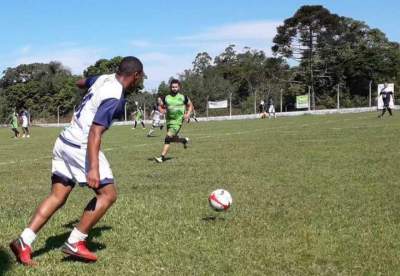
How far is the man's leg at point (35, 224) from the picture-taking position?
17.1 feet

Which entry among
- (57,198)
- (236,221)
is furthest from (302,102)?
(57,198)

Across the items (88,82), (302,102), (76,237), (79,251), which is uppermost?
(88,82)

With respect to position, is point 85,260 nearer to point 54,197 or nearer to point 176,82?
point 54,197

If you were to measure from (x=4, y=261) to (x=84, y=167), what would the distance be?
1.12 metres

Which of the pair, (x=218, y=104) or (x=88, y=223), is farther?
(x=218, y=104)

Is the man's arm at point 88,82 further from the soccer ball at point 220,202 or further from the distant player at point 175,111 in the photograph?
the distant player at point 175,111

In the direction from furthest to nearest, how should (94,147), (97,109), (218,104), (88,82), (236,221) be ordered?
1. (218,104)
2. (236,221)
3. (88,82)
4. (97,109)
5. (94,147)

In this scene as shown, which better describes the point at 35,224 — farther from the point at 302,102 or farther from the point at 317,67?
the point at 317,67

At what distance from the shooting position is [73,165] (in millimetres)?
5238

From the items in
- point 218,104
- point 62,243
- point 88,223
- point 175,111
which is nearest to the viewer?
point 88,223

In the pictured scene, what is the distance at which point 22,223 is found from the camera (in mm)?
6887

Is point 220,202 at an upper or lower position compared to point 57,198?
lower

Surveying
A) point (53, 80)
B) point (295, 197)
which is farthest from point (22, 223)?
point (53, 80)

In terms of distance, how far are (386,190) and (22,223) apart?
16.0ft
